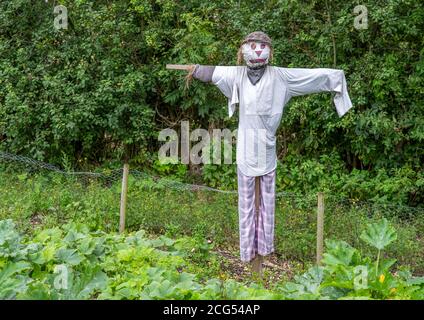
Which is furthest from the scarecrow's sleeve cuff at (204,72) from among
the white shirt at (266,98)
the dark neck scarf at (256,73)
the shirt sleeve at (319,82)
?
the shirt sleeve at (319,82)

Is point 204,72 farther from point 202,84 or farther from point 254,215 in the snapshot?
point 202,84

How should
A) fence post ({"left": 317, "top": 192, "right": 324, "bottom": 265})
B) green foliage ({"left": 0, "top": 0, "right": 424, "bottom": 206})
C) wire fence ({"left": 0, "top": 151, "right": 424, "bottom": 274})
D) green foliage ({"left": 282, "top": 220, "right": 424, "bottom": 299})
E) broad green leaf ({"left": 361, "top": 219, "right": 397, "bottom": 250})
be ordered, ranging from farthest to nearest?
1. green foliage ({"left": 0, "top": 0, "right": 424, "bottom": 206})
2. wire fence ({"left": 0, "top": 151, "right": 424, "bottom": 274})
3. fence post ({"left": 317, "top": 192, "right": 324, "bottom": 265})
4. broad green leaf ({"left": 361, "top": 219, "right": 397, "bottom": 250})
5. green foliage ({"left": 282, "top": 220, "right": 424, "bottom": 299})

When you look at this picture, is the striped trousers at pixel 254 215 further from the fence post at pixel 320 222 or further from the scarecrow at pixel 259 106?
the fence post at pixel 320 222

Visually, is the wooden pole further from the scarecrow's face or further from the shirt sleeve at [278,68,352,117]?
the scarecrow's face

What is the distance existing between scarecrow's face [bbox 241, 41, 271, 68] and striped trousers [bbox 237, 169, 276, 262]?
100cm

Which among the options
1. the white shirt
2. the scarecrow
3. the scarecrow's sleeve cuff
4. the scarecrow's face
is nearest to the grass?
the scarecrow

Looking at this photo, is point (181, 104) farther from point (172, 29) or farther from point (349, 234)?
A: point (349, 234)

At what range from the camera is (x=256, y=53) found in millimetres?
5910

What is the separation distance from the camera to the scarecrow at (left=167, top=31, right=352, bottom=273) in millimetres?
5965

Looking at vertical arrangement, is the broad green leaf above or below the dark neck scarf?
below

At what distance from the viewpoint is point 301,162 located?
9.66m
